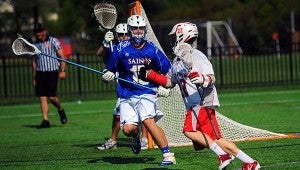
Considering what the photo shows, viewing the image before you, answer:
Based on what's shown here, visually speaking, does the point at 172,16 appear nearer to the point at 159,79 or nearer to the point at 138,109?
the point at 138,109

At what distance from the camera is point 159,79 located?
10.9 m

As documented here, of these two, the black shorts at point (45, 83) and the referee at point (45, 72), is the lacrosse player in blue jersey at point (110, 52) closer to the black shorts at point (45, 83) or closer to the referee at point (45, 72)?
the referee at point (45, 72)

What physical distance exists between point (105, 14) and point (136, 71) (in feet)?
5.25

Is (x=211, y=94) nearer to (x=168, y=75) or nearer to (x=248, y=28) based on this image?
(x=168, y=75)

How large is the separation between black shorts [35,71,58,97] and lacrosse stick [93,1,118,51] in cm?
492

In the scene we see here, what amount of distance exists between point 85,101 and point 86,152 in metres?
10.8

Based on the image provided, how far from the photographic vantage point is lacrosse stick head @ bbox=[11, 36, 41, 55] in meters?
12.1

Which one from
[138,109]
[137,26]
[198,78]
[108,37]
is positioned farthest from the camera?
[108,37]

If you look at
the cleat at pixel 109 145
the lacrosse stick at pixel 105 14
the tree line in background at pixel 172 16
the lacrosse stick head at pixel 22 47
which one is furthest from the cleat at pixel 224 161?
the tree line in background at pixel 172 16

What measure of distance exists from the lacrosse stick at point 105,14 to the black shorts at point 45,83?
492cm

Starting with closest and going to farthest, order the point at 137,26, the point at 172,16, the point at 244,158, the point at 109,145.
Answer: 1. the point at 244,158
2. the point at 137,26
3. the point at 109,145
4. the point at 172,16

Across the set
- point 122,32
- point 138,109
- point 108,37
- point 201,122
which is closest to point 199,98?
point 201,122

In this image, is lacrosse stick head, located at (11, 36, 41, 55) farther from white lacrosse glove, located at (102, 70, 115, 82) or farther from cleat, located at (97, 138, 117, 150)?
cleat, located at (97, 138, 117, 150)

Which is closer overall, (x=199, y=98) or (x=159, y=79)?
(x=199, y=98)
